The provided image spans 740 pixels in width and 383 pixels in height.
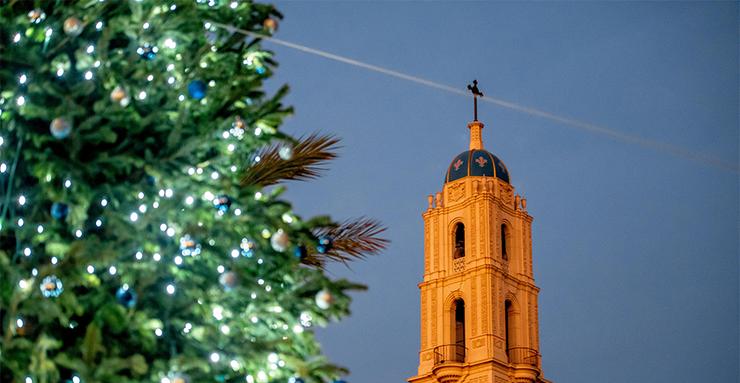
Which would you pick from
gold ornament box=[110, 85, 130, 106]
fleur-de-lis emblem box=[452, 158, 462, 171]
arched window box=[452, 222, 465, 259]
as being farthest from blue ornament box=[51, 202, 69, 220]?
fleur-de-lis emblem box=[452, 158, 462, 171]

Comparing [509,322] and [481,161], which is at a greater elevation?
[481,161]

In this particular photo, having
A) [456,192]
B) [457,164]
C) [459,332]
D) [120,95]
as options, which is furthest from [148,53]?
[457,164]

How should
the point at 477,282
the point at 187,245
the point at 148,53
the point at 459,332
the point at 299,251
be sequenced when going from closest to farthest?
1. the point at 187,245
2. the point at 148,53
3. the point at 299,251
4. the point at 477,282
5. the point at 459,332

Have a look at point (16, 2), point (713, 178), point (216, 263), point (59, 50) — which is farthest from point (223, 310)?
point (713, 178)

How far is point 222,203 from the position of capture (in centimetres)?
535

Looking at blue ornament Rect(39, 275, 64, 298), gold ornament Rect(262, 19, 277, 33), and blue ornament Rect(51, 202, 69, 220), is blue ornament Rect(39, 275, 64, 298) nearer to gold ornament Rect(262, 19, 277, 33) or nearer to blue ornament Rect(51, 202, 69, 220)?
blue ornament Rect(51, 202, 69, 220)

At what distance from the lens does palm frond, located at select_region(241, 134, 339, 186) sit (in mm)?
7738

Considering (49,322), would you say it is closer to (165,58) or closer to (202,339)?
(202,339)

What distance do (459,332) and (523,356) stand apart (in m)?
2.24

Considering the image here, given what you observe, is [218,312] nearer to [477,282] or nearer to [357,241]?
[357,241]

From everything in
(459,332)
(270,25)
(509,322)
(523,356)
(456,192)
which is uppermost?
(456,192)

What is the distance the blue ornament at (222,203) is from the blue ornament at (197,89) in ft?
1.60

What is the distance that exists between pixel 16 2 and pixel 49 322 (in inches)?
64.2

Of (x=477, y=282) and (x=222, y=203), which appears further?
(x=477, y=282)
